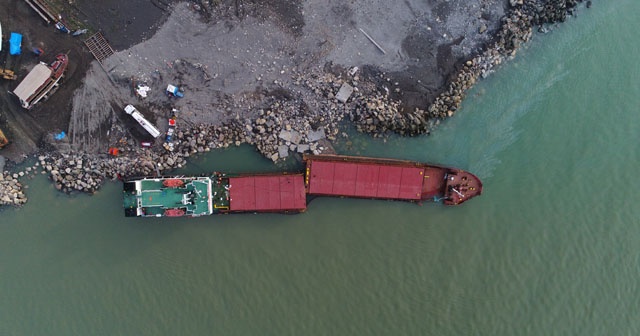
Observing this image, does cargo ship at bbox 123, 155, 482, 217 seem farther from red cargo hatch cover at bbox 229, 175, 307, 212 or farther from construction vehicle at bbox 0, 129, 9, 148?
construction vehicle at bbox 0, 129, 9, 148

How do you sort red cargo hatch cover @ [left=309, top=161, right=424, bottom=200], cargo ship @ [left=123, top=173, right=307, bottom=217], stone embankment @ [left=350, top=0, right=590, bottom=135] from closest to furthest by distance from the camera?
1. cargo ship @ [left=123, top=173, right=307, bottom=217]
2. red cargo hatch cover @ [left=309, top=161, right=424, bottom=200]
3. stone embankment @ [left=350, top=0, right=590, bottom=135]

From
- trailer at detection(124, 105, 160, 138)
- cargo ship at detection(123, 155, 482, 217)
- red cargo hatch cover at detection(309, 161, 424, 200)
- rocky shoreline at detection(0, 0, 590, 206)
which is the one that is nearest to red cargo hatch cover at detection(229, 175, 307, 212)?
cargo ship at detection(123, 155, 482, 217)

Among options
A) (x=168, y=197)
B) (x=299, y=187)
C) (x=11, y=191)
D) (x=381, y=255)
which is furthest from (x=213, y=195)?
(x=11, y=191)

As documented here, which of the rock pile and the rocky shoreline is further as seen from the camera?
the rocky shoreline

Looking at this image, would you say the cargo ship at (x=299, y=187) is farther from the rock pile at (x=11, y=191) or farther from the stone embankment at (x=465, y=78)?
the rock pile at (x=11, y=191)

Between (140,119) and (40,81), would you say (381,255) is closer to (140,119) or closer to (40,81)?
(140,119)

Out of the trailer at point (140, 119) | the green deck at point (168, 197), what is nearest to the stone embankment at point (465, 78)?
the green deck at point (168, 197)

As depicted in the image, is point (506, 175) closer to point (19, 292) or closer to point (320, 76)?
point (320, 76)
